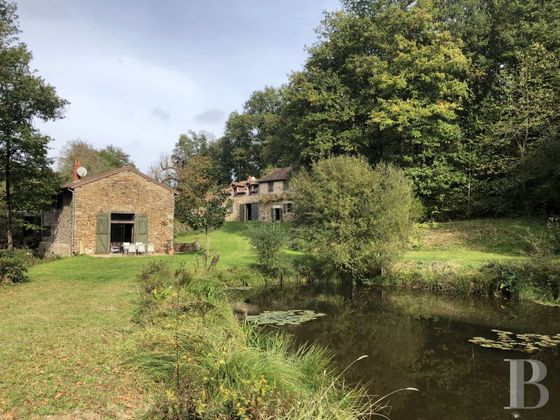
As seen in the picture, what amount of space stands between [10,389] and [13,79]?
22776 mm

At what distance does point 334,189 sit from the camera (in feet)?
57.0

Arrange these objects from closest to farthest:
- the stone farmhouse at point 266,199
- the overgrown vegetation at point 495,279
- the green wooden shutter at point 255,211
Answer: the overgrown vegetation at point 495,279
the stone farmhouse at point 266,199
the green wooden shutter at point 255,211

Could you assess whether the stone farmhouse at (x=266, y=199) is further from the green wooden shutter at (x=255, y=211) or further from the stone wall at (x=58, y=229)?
the stone wall at (x=58, y=229)

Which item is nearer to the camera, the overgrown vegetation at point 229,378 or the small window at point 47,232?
the overgrown vegetation at point 229,378

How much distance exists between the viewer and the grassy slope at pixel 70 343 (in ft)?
16.2

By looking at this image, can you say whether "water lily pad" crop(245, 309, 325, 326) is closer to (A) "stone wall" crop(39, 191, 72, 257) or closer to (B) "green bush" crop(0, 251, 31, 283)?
(B) "green bush" crop(0, 251, 31, 283)

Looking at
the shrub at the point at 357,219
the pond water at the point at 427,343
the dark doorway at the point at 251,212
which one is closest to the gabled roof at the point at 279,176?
the dark doorway at the point at 251,212

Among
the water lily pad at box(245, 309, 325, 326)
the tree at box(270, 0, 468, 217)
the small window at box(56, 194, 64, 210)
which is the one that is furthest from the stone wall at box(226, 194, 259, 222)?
the water lily pad at box(245, 309, 325, 326)

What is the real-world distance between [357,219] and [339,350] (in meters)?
8.72

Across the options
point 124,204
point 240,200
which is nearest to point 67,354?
point 124,204

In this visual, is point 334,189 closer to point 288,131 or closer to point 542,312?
point 542,312

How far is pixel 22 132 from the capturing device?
2245cm

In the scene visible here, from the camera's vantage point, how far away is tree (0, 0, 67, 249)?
22.4 meters

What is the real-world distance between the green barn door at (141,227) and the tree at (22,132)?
200 inches
